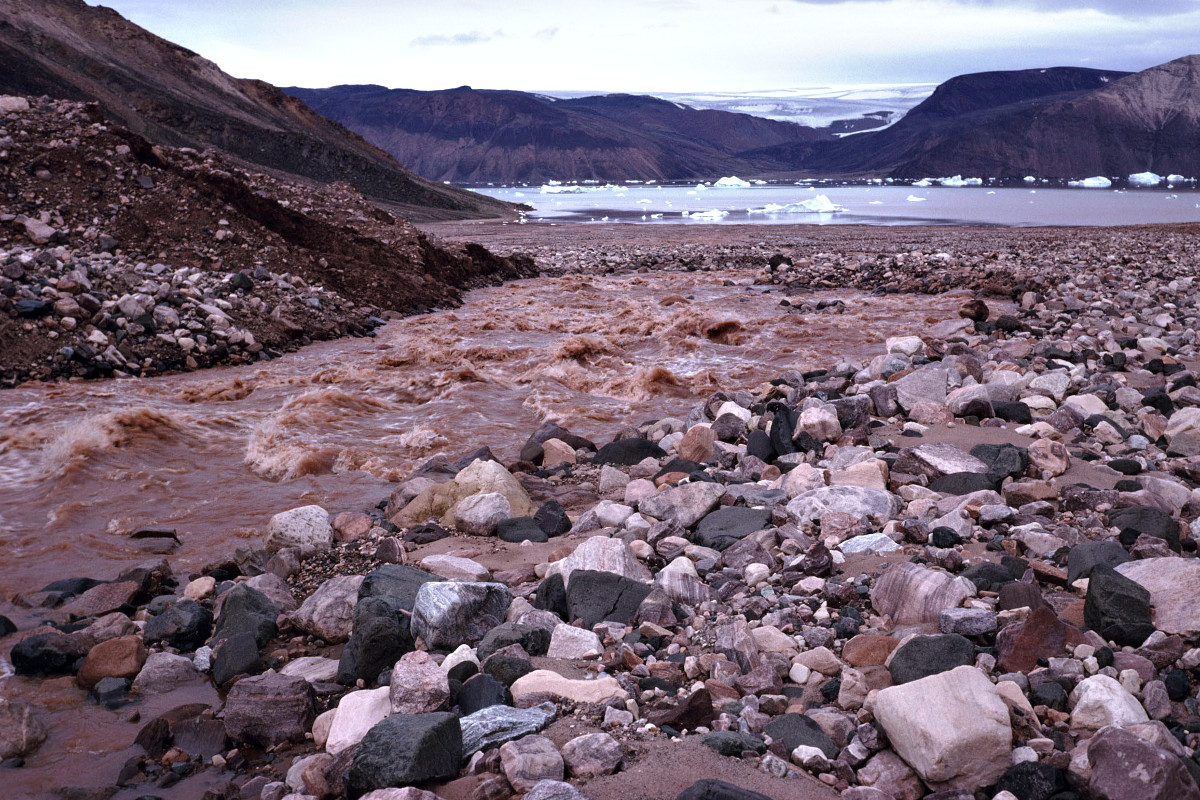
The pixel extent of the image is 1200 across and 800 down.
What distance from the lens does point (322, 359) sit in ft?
38.4

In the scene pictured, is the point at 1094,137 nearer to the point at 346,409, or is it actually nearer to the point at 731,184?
the point at 731,184

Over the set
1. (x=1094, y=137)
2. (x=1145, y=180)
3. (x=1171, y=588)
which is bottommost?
(x=1171, y=588)

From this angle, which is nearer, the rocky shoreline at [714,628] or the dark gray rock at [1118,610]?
the rocky shoreline at [714,628]

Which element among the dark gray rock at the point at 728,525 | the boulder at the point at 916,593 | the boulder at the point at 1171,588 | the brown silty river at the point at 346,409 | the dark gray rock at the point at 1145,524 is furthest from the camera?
the brown silty river at the point at 346,409

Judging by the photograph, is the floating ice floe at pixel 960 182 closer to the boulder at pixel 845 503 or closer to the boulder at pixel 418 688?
the boulder at pixel 845 503

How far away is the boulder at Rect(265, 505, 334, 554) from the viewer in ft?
16.0

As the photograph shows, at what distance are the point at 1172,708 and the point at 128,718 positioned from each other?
12.5ft

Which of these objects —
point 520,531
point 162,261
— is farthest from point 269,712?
point 162,261

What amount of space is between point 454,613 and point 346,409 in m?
6.17

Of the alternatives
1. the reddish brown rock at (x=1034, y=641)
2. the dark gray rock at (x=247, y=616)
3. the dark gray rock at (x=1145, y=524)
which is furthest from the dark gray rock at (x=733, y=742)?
the dark gray rock at (x=1145, y=524)

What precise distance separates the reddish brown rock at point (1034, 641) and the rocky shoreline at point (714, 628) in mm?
12

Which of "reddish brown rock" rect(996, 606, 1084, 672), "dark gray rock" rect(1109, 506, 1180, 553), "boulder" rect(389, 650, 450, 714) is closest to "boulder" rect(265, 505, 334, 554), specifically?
"boulder" rect(389, 650, 450, 714)

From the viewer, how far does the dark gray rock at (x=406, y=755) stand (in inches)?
97.8

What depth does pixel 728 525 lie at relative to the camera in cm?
449
